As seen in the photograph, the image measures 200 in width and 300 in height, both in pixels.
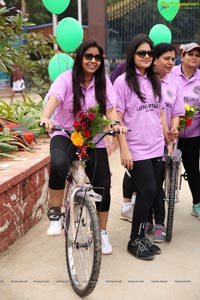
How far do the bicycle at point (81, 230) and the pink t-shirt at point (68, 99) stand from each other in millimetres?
347

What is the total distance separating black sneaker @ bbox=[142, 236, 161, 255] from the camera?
373cm

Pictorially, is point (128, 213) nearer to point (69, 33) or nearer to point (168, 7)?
point (69, 33)

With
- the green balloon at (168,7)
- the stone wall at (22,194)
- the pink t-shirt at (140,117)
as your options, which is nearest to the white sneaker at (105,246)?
the pink t-shirt at (140,117)

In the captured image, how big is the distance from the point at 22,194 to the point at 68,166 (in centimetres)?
109

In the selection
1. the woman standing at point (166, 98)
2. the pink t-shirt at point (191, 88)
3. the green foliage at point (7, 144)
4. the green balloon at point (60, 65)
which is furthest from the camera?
the green balloon at point (60, 65)

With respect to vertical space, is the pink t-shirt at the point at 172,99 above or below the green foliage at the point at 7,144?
above

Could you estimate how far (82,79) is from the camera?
344 centimetres

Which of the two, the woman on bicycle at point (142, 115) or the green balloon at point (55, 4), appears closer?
the woman on bicycle at point (142, 115)

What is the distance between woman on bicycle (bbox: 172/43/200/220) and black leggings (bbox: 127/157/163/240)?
81 centimetres

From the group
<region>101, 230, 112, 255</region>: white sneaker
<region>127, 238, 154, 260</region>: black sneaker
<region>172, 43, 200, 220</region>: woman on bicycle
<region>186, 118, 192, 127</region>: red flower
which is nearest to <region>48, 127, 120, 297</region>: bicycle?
<region>101, 230, 112, 255</region>: white sneaker

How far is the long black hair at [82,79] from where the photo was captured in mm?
3373

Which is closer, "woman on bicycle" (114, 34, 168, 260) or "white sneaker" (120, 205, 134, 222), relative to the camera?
"woman on bicycle" (114, 34, 168, 260)

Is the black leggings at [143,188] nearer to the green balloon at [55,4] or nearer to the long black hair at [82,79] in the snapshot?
the long black hair at [82,79]

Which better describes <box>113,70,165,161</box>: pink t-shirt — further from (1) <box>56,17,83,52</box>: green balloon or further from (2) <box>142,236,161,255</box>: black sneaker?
(1) <box>56,17,83,52</box>: green balloon
